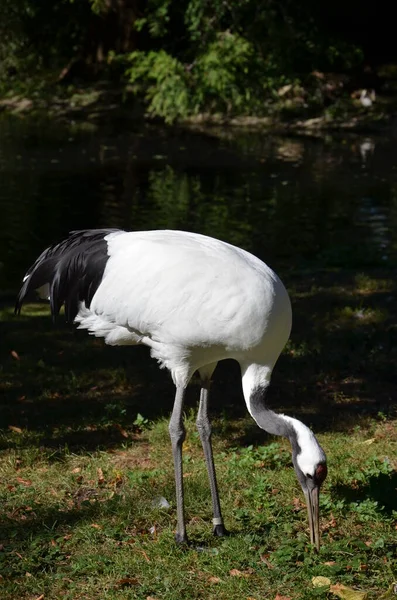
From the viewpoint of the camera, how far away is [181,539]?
4219 mm

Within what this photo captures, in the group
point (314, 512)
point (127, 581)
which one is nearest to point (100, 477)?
point (127, 581)

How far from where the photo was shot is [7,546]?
414 centimetres

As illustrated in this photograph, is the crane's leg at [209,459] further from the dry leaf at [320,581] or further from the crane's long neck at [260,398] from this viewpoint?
the dry leaf at [320,581]

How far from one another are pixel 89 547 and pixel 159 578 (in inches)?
15.9

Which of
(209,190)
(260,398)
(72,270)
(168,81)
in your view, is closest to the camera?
(260,398)

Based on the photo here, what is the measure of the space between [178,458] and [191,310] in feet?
2.38

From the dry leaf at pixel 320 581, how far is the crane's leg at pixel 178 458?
26.7 inches

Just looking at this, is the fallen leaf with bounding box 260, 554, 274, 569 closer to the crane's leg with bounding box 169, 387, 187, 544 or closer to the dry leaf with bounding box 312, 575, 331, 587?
the dry leaf with bounding box 312, 575, 331, 587

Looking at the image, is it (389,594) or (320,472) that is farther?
(320,472)

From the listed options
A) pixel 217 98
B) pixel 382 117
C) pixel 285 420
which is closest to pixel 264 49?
pixel 217 98

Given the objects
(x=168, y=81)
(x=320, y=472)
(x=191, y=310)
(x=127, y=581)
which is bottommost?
(x=127, y=581)

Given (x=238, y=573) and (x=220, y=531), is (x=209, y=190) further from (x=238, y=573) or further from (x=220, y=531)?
(x=238, y=573)

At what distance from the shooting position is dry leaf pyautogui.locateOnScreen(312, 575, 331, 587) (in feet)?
12.4

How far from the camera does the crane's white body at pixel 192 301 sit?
4168mm
